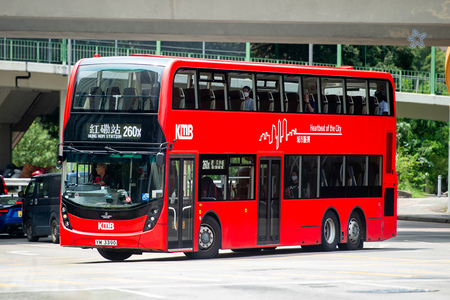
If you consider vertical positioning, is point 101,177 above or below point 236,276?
above

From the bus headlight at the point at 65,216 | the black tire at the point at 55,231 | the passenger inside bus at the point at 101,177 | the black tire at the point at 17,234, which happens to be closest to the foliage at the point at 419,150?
the black tire at the point at 17,234

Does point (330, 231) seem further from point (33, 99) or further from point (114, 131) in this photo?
point (33, 99)

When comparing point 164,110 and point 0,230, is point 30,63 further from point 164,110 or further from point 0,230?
point 164,110

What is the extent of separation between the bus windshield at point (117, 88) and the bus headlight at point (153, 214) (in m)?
1.78

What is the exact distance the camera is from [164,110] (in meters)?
18.2

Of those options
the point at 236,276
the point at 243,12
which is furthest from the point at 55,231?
the point at 236,276

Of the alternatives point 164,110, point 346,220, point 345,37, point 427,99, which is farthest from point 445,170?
point 164,110

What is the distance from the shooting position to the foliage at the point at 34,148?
9844cm

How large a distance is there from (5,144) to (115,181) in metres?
42.0

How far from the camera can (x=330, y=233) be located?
22.4 meters

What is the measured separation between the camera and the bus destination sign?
18.3m

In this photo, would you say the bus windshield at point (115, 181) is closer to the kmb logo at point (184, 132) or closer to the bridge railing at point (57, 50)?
the kmb logo at point (184, 132)

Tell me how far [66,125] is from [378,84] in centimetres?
842

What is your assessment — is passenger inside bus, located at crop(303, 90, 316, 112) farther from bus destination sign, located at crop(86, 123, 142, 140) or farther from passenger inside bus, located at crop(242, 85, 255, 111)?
bus destination sign, located at crop(86, 123, 142, 140)
